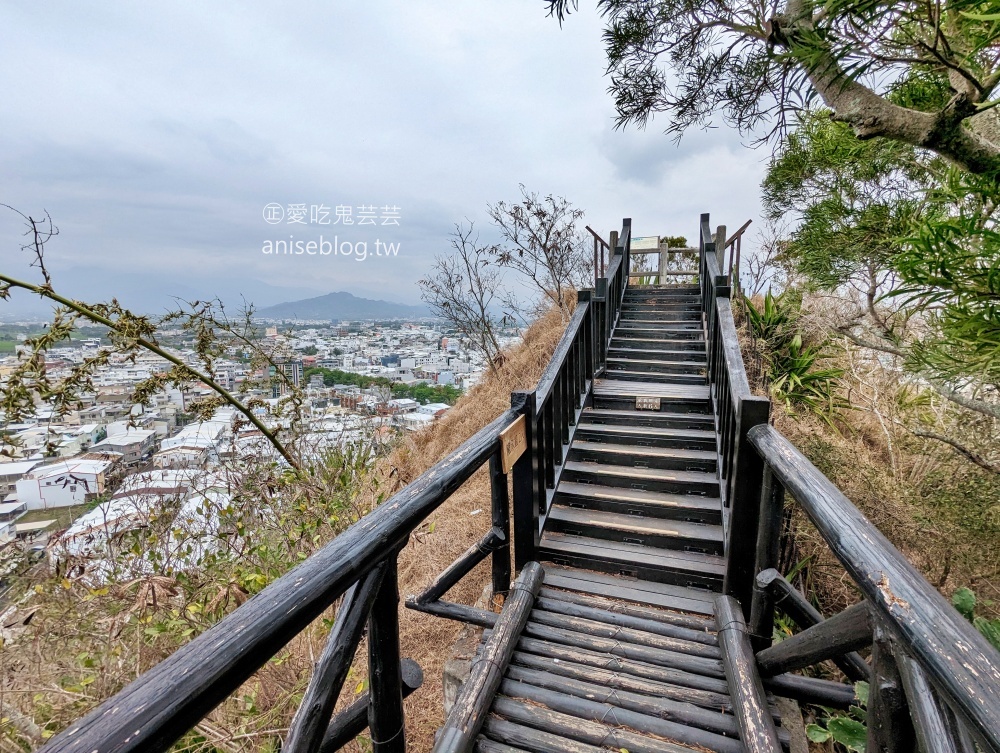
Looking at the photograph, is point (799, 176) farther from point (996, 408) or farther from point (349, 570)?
point (349, 570)

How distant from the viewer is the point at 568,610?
2.34 m

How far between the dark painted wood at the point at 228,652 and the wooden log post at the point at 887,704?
1161 millimetres

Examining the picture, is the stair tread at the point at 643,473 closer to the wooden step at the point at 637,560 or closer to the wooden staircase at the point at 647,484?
the wooden staircase at the point at 647,484

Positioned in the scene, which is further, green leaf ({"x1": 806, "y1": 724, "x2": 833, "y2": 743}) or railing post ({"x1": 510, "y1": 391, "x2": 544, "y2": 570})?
railing post ({"x1": 510, "y1": 391, "x2": 544, "y2": 570})

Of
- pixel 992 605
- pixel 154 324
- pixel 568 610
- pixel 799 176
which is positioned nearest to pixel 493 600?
pixel 568 610

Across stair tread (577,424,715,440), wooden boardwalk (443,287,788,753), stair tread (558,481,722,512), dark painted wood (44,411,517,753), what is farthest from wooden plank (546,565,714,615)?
dark painted wood (44,411,517,753)

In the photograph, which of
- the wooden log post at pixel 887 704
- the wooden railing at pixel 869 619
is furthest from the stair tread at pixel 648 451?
the wooden log post at pixel 887 704

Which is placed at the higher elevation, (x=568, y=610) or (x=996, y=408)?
(x=996, y=408)

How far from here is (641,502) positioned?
9.89 feet

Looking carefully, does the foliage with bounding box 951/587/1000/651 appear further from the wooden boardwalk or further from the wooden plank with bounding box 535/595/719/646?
the wooden plank with bounding box 535/595/719/646

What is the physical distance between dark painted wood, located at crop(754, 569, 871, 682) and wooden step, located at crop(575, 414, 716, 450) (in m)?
1.69

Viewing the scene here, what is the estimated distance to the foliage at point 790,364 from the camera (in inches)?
197

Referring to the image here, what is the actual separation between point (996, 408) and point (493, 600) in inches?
97.5

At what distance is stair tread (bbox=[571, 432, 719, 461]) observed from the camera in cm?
334
